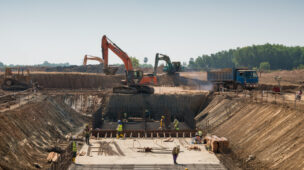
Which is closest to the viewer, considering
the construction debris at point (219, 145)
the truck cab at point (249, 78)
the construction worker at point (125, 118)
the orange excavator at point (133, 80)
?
the construction debris at point (219, 145)

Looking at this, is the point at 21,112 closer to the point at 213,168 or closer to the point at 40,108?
the point at 40,108

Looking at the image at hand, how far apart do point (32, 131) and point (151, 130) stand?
10.8 m

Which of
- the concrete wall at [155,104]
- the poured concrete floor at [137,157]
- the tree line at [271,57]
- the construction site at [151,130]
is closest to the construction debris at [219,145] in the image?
the construction site at [151,130]

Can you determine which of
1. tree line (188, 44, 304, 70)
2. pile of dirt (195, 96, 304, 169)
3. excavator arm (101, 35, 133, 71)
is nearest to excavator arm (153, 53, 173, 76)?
excavator arm (101, 35, 133, 71)

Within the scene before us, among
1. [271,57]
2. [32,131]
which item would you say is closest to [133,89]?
[32,131]

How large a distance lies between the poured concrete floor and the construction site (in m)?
0.07

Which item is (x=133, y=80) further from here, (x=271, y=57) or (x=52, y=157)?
(x=271, y=57)

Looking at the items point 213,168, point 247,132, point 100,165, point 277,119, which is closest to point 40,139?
point 100,165

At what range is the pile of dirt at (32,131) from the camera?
20359mm

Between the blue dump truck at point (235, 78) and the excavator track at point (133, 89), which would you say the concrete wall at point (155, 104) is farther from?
the blue dump truck at point (235, 78)

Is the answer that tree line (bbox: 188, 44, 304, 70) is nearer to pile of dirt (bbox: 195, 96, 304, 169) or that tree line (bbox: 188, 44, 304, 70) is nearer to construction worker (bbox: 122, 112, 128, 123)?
construction worker (bbox: 122, 112, 128, 123)

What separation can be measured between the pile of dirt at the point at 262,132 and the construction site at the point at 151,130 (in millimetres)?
73

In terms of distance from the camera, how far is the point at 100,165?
72.5ft

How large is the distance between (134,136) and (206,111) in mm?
12995
